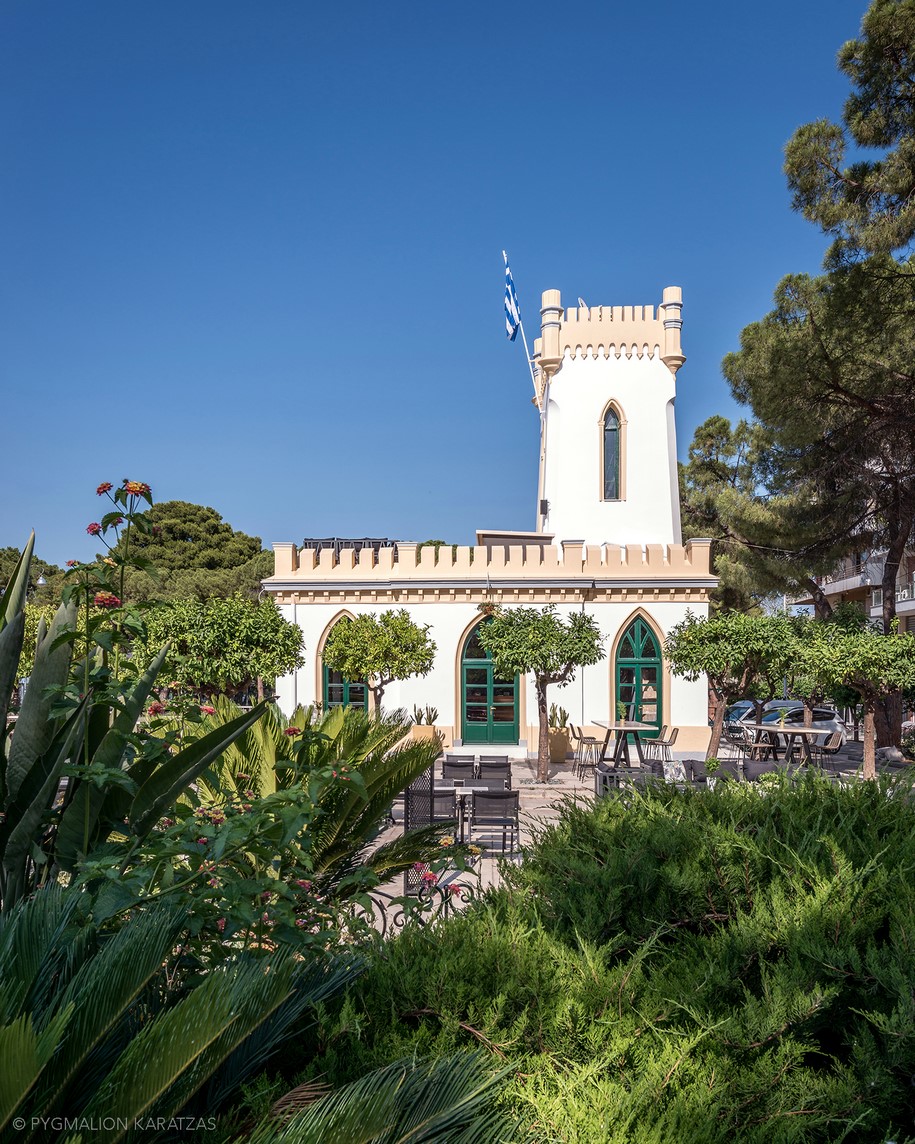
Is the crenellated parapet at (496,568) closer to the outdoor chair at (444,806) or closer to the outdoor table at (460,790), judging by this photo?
the outdoor table at (460,790)

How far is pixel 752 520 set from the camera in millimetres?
17672

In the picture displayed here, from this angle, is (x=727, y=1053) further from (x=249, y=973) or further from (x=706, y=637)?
(x=706, y=637)

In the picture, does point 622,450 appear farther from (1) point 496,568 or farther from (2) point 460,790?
(2) point 460,790

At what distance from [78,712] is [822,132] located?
42.2 feet

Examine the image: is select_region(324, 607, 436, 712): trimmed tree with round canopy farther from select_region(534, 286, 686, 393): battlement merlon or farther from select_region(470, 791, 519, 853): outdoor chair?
select_region(534, 286, 686, 393): battlement merlon

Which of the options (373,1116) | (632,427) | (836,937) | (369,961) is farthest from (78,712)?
(632,427)

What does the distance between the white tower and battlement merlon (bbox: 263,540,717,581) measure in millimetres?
2187

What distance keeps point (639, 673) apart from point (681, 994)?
1566 centimetres

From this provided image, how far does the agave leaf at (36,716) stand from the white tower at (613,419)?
59.0 feet

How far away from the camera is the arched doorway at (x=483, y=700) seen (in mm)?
17578

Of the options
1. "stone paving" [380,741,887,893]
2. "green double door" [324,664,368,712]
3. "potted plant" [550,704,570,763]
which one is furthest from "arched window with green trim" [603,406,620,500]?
"green double door" [324,664,368,712]

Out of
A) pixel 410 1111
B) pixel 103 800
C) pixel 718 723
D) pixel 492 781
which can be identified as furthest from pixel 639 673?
pixel 410 1111

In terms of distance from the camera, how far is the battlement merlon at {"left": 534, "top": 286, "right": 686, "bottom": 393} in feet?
65.3

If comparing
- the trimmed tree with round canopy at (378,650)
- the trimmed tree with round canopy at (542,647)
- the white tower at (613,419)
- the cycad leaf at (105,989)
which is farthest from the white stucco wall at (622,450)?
the cycad leaf at (105,989)
